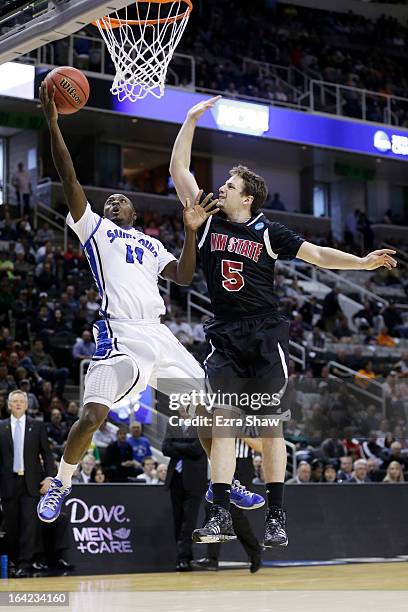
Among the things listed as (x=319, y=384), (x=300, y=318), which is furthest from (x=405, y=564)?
(x=300, y=318)

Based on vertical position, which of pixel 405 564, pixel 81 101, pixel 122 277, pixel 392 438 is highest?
pixel 81 101

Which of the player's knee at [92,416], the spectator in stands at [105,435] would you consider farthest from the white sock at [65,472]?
the spectator in stands at [105,435]

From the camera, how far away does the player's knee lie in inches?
260

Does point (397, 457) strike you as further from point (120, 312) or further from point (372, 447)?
point (120, 312)

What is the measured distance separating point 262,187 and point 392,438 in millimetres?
10220

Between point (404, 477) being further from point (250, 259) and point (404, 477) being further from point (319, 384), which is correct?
point (250, 259)

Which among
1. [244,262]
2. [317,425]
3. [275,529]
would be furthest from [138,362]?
[317,425]

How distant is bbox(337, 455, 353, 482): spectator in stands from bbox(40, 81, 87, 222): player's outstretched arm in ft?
30.0

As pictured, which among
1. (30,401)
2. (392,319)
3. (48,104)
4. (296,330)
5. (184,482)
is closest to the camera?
(48,104)

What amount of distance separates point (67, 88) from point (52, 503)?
2.88 meters

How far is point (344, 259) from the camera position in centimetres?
674

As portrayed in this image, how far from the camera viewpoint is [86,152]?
91.2 ft

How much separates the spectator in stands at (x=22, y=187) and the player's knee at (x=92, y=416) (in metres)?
17.9

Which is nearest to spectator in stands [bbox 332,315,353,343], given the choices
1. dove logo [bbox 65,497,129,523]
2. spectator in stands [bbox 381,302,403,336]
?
spectator in stands [bbox 381,302,403,336]
